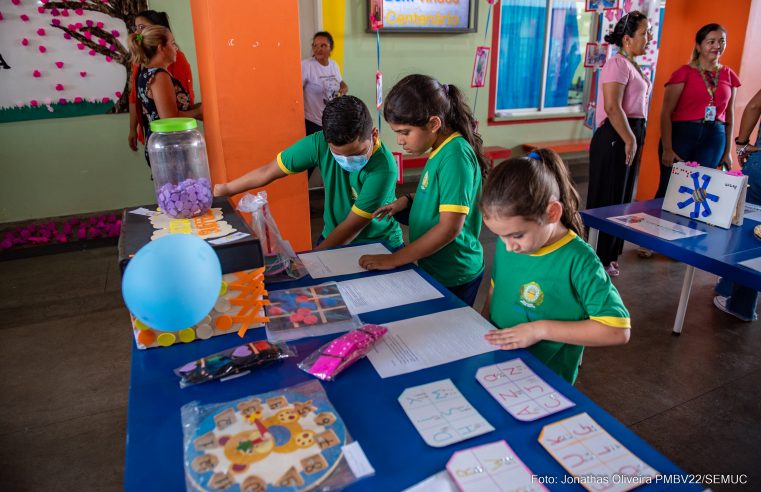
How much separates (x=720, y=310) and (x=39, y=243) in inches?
193

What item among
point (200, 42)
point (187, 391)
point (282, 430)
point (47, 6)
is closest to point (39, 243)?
point (47, 6)

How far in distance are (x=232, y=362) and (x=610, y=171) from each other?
2.99 meters

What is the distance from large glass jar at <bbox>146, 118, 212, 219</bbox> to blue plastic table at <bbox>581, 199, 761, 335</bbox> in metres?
1.66

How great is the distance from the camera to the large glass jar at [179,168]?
4.65ft

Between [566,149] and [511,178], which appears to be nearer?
[511,178]

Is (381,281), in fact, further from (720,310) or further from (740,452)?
(720,310)

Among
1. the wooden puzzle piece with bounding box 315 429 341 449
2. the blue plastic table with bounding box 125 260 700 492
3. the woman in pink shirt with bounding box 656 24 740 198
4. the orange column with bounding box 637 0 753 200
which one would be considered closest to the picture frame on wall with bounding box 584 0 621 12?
the orange column with bounding box 637 0 753 200

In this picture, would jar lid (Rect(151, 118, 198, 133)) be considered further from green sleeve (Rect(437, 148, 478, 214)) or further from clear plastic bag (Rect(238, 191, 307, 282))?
green sleeve (Rect(437, 148, 478, 214))

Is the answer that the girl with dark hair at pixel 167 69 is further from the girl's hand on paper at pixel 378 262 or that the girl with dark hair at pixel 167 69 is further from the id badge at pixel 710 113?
the id badge at pixel 710 113

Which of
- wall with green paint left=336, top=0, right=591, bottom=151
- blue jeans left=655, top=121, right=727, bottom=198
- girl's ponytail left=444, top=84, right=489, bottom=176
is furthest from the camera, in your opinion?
wall with green paint left=336, top=0, right=591, bottom=151

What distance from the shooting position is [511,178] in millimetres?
1131

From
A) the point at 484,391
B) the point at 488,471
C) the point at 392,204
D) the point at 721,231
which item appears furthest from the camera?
the point at 721,231

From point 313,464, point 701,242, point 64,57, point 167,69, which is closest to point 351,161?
point 313,464

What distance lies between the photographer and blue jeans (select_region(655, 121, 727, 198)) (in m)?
3.40
